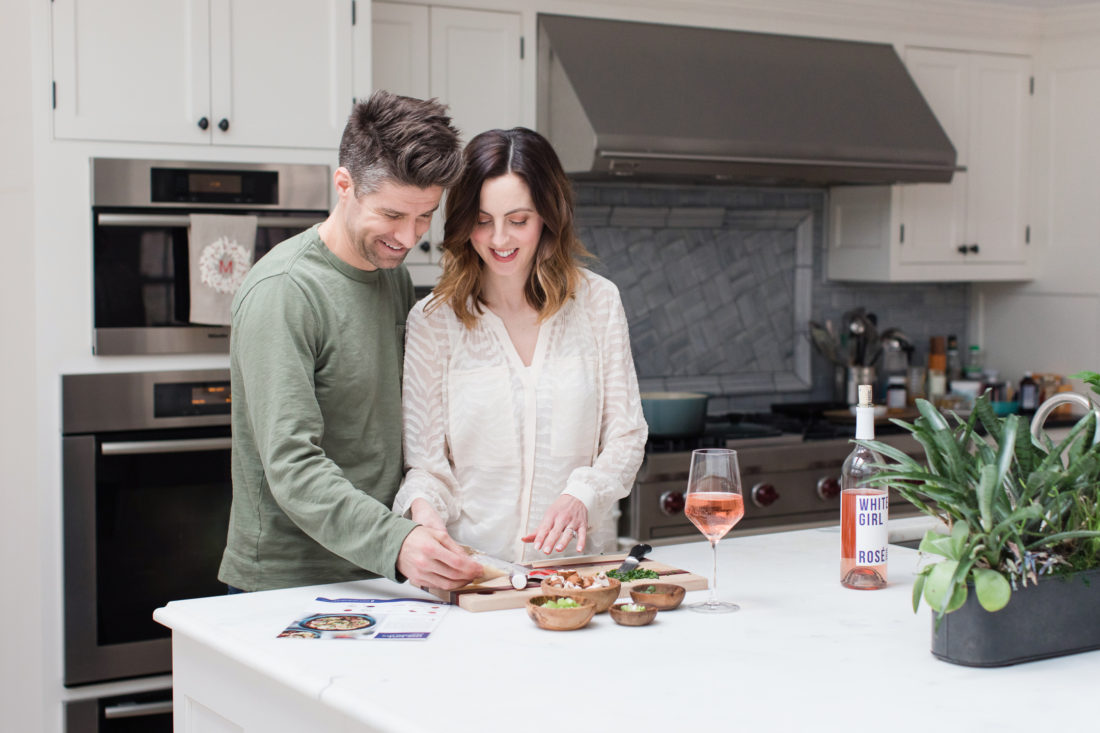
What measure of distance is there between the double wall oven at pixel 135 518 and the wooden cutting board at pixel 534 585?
4.99 ft

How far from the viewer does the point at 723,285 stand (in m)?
4.45

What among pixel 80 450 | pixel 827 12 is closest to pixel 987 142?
pixel 827 12

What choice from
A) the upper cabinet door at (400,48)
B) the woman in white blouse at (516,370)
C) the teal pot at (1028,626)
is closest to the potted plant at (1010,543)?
the teal pot at (1028,626)

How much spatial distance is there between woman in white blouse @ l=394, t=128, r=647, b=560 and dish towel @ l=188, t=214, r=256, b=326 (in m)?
1.11

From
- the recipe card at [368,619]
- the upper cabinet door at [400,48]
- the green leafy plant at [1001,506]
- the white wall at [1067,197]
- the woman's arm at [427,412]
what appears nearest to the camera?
the green leafy plant at [1001,506]

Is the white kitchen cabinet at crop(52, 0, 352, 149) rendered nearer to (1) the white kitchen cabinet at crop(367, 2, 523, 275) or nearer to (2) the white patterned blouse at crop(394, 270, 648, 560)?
(1) the white kitchen cabinet at crop(367, 2, 523, 275)

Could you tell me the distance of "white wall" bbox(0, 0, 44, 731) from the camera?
2986 mm

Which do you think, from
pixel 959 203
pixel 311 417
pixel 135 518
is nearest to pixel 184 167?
pixel 135 518

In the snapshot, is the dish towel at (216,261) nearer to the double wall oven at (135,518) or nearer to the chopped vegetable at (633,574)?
the double wall oven at (135,518)

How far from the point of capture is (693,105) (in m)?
3.76

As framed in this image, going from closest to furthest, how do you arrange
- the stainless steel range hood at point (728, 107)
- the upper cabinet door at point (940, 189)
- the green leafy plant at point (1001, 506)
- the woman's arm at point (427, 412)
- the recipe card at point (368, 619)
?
1. the green leafy plant at point (1001, 506)
2. the recipe card at point (368, 619)
3. the woman's arm at point (427, 412)
4. the stainless steel range hood at point (728, 107)
5. the upper cabinet door at point (940, 189)

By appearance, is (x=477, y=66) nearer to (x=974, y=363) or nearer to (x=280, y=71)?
(x=280, y=71)

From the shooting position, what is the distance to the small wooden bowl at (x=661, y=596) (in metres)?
1.69

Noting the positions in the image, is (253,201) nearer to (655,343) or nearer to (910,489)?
(655,343)
